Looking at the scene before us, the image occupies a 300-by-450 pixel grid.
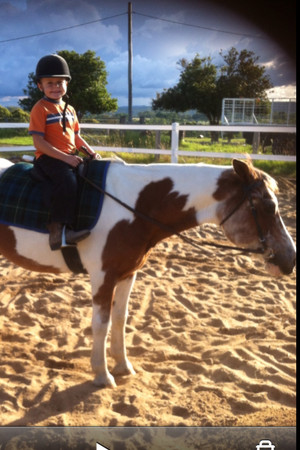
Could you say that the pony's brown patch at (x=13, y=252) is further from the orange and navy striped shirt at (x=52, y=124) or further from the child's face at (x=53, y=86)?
the child's face at (x=53, y=86)

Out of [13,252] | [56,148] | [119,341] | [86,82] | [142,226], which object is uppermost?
[86,82]

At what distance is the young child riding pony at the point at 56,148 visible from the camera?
117 inches

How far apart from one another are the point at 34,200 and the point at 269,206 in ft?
5.54

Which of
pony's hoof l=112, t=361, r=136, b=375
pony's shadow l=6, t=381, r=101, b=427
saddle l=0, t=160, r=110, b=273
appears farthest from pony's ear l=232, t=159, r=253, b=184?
pony's shadow l=6, t=381, r=101, b=427

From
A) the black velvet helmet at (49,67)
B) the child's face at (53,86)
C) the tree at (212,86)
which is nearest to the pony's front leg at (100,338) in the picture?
the child's face at (53,86)

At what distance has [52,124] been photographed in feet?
10.1

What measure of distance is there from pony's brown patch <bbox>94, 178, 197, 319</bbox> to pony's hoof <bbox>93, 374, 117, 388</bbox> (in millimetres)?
722

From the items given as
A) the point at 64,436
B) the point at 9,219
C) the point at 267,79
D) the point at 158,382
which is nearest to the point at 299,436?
the point at 158,382

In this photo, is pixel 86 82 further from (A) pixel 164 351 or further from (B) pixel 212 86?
(A) pixel 164 351

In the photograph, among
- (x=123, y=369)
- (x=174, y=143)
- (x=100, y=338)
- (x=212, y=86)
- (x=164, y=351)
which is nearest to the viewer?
(x=100, y=338)

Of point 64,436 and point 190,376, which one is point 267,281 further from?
point 64,436

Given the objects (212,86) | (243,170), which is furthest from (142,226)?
(212,86)

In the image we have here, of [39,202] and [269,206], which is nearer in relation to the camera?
[269,206]

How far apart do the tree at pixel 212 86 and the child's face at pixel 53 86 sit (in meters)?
21.7
